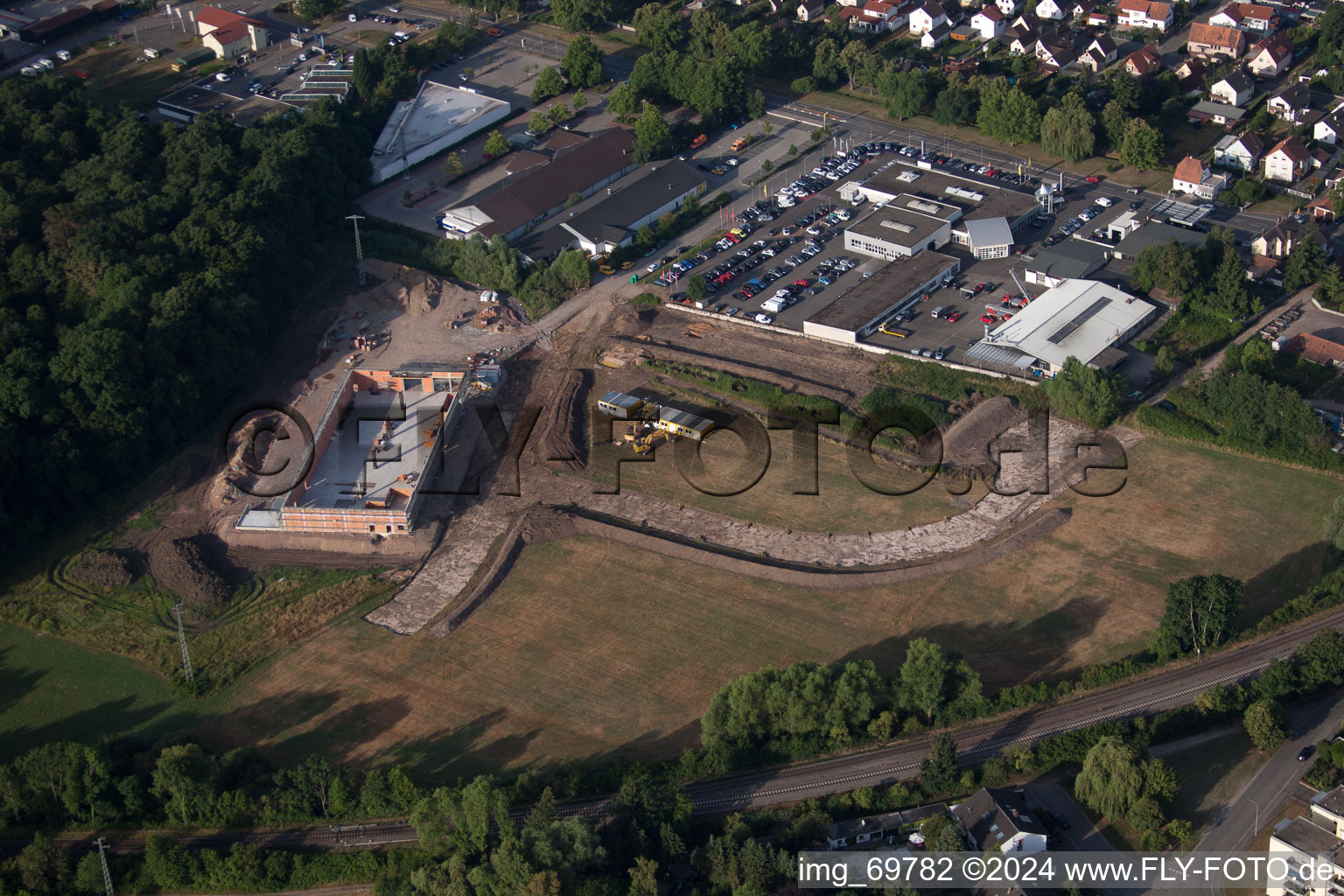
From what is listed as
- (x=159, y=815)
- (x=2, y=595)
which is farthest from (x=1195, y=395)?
(x=2, y=595)

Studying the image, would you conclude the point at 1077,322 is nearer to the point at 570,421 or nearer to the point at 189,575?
the point at 570,421

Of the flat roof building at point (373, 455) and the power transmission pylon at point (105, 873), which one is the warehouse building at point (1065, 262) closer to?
the flat roof building at point (373, 455)

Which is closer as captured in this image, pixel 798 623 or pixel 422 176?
pixel 798 623

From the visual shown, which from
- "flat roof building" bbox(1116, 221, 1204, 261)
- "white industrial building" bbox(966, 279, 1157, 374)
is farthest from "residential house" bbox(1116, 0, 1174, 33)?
"white industrial building" bbox(966, 279, 1157, 374)

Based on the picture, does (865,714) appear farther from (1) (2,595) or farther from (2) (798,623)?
(1) (2,595)

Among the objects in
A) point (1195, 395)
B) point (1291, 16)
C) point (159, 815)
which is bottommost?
point (159, 815)

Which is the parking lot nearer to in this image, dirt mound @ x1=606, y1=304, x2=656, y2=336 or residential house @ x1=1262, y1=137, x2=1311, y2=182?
dirt mound @ x1=606, y1=304, x2=656, y2=336
